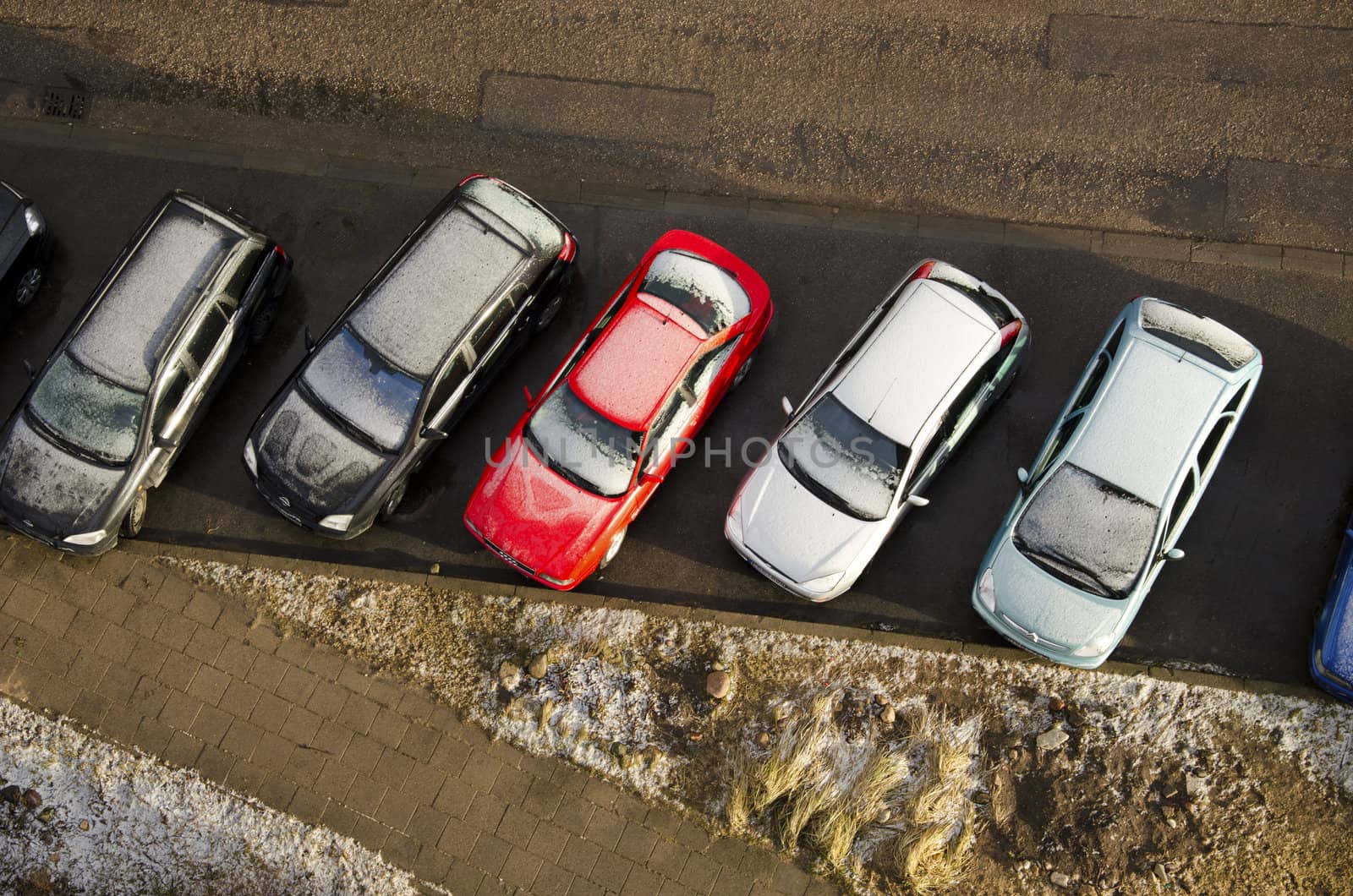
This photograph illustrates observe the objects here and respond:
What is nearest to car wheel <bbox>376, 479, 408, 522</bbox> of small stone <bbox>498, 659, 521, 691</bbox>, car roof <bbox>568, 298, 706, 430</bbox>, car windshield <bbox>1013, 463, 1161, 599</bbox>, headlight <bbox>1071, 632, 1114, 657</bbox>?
small stone <bbox>498, 659, 521, 691</bbox>

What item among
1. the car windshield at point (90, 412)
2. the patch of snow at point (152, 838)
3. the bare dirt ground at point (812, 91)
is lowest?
the patch of snow at point (152, 838)

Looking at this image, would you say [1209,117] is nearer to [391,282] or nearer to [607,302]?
[607,302]

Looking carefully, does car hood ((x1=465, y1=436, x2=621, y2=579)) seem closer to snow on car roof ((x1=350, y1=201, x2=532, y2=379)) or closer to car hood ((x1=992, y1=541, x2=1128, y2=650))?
snow on car roof ((x1=350, y1=201, x2=532, y2=379))

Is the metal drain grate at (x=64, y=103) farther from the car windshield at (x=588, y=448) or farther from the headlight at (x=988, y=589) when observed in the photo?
the headlight at (x=988, y=589)

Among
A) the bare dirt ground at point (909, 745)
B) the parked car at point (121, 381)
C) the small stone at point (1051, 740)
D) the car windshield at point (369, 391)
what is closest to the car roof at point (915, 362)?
the bare dirt ground at point (909, 745)

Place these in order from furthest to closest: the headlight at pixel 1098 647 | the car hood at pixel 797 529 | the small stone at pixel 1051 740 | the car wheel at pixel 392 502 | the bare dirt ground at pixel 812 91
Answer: the bare dirt ground at pixel 812 91 → the car wheel at pixel 392 502 → the small stone at pixel 1051 740 → the car hood at pixel 797 529 → the headlight at pixel 1098 647

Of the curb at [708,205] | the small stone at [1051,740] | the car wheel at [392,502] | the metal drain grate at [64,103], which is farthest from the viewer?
the metal drain grate at [64,103]

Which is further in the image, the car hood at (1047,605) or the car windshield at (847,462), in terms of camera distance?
the car windshield at (847,462)
